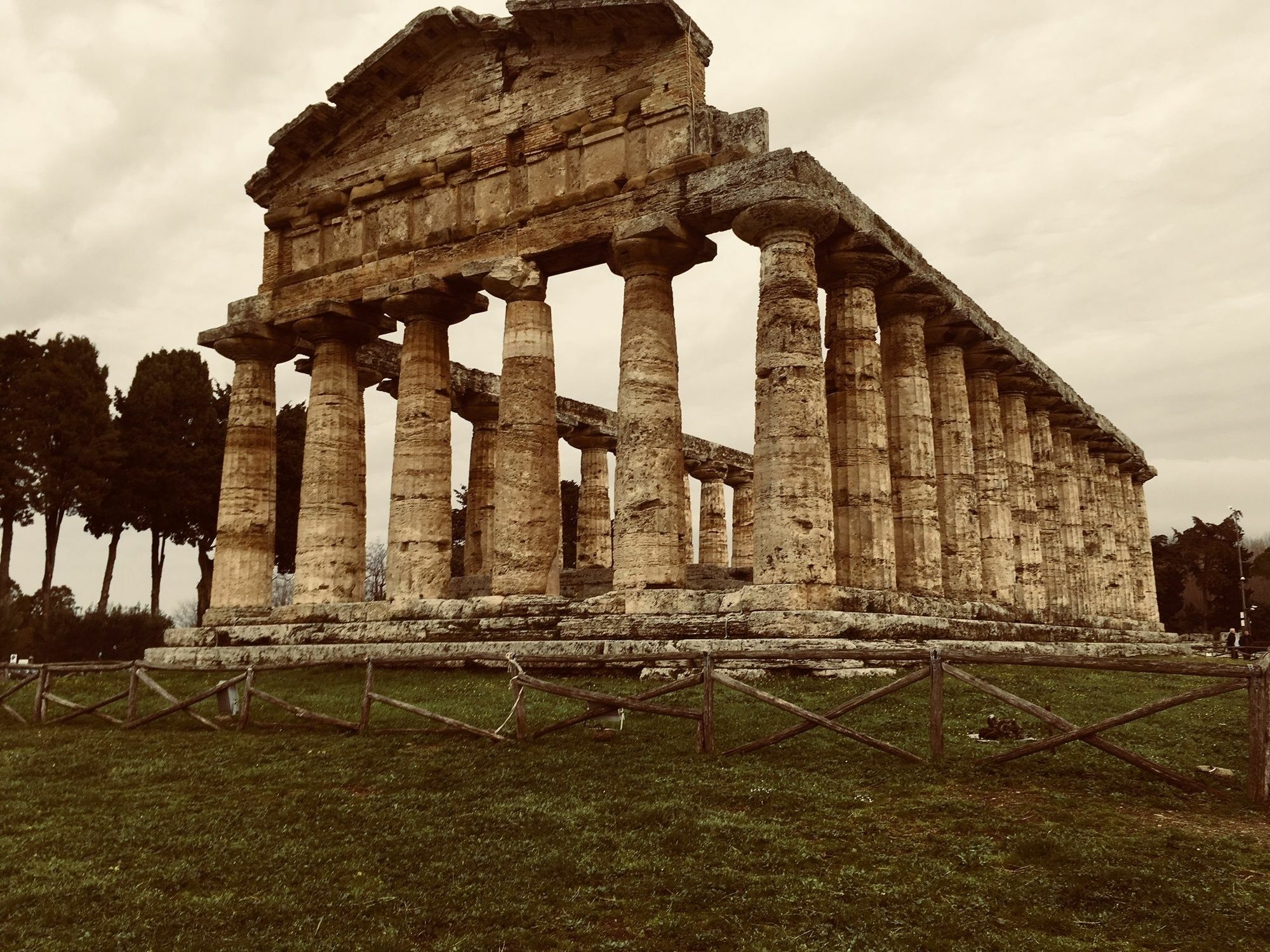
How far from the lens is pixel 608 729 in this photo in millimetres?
11781

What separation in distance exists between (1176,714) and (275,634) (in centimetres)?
1665

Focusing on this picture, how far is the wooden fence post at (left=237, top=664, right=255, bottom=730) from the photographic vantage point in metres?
13.4

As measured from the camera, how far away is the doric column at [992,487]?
82.5ft

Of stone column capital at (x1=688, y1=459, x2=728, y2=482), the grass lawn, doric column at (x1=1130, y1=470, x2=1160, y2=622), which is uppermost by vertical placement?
stone column capital at (x1=688, y1=459, x2=728, y2=482)

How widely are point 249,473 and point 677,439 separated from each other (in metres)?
11.1

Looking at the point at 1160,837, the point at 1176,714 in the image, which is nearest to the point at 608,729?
the point at 1160,837

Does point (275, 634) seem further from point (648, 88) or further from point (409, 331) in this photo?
point (648, 88)

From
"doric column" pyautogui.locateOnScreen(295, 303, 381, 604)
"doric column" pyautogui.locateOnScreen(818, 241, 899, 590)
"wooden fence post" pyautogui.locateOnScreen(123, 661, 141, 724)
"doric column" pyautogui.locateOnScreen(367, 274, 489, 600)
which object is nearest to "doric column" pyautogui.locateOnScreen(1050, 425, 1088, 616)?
"doric column" pyautogui.locateOnScreen(818, 241, 899, 590)

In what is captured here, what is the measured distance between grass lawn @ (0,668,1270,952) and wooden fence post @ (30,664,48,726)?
3372 mm

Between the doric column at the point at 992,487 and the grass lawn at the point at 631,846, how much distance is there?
1294 centimetres

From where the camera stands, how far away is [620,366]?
19.1 m

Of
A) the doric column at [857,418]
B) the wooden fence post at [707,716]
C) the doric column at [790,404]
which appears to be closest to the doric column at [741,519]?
the doric column at [857,418]

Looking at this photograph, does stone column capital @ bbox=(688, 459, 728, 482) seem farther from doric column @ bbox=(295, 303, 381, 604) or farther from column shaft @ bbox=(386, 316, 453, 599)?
column shaft @ bbox=(386, 316, 453, 599)

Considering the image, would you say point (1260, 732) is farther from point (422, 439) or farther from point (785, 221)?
point (422, 439)
